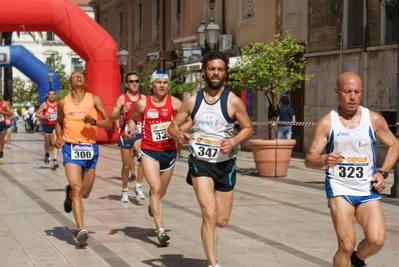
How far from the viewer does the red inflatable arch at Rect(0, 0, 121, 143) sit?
93.9 feet

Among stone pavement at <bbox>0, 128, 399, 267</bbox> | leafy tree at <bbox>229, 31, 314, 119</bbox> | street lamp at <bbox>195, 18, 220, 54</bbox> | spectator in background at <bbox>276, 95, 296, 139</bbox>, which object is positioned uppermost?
street lamp at <bbox>195, 18, 220, 54</bbox>

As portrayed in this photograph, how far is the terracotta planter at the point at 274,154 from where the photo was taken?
18.3 m

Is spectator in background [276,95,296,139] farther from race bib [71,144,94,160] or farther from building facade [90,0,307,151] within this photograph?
race bib [71,144,94,160]

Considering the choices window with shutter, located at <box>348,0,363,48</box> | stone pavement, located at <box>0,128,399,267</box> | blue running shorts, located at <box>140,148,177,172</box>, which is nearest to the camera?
stone pavement, located at <box>0,128,399,267</box>

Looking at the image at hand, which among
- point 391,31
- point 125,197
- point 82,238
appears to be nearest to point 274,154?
point 391,31

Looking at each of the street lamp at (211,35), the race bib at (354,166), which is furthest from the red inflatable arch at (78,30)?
the race bib at (354,166)

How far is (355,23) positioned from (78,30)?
441 inches

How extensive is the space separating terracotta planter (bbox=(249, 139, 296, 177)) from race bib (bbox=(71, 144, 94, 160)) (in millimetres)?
8830

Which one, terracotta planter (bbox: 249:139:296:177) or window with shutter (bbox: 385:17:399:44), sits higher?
A: window with shutter (bbox: 385:17:399:44)

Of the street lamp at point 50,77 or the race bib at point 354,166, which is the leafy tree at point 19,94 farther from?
the race bib at point 354,166

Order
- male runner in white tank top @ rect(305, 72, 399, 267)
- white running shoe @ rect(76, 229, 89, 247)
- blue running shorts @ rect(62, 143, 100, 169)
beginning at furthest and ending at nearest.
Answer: blue running shorts @ rect(62, 143, 100, 169) → white running shoe @ rect(76, 229, 89, 247) → male runner in white tank top @ rect(305, 72, 399, 267)

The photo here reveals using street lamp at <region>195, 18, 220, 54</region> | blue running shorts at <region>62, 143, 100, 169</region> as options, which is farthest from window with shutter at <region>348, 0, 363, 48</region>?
blue running shorts at <region>62, 143, 100, 169</region>

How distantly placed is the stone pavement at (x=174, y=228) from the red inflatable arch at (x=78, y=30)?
482 inches

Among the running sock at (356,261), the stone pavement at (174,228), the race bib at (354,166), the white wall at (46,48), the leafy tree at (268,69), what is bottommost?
the stone pavement at (174,228)
